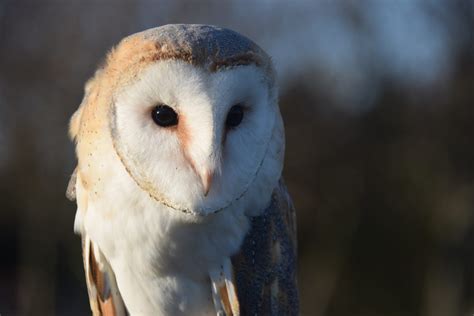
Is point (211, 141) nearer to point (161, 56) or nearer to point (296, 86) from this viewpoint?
point (161, 56)

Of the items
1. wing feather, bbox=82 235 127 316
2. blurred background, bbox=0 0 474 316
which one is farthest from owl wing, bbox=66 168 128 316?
blurred background, bbox=0 0 474 316

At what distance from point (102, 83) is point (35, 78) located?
5.39 m

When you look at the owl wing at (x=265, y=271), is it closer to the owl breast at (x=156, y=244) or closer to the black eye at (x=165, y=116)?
the owl breast at (x=156, y=244)

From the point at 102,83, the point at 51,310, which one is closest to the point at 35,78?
the point at 51,310

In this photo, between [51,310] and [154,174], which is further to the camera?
[51,310]

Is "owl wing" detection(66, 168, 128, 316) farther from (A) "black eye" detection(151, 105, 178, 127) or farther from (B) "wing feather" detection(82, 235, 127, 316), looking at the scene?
(A) "black eye" detection(151, 105, 178, 127)

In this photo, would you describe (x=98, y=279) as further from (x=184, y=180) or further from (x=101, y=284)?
(x=184, y=180)

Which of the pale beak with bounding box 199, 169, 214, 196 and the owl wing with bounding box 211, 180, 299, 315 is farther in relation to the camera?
the owl wing with bounding box 211, 180, 299, 315

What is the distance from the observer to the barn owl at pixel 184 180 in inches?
47.3

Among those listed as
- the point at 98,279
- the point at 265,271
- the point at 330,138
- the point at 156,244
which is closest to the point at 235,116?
→ the point at 156,244

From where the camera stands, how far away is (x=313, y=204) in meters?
6.46

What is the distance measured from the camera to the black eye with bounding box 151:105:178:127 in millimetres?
1215

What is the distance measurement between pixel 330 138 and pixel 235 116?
551 cm

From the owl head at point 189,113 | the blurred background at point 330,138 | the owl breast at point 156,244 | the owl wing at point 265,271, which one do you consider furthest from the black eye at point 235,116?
the blurred background at point 330,138
